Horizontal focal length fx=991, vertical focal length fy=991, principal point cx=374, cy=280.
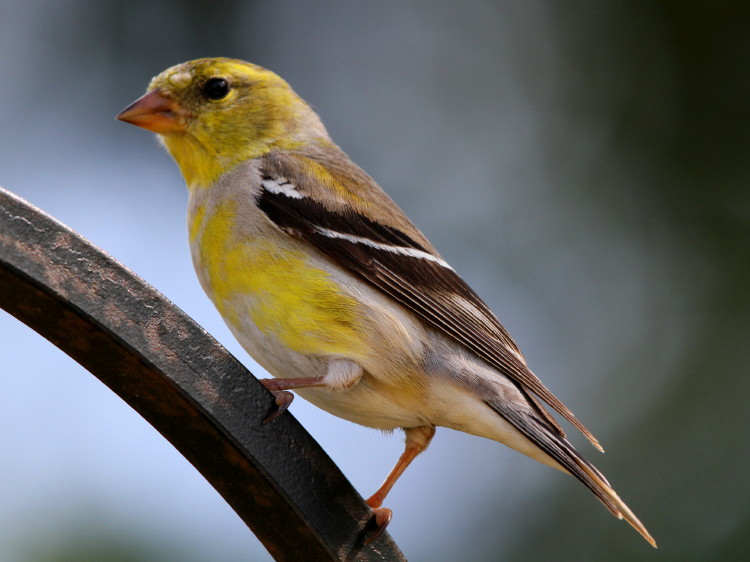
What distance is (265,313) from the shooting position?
8.55ft

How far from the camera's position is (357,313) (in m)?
2.69

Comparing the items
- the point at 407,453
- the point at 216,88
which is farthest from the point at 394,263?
the point at 216,88

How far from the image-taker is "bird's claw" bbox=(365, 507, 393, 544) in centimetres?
205

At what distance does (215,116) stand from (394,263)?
91 cm

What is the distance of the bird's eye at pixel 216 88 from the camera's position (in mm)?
3439

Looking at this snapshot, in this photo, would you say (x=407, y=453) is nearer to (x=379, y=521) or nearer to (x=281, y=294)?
(x=281, y=294)

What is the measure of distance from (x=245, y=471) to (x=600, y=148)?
4387 mm

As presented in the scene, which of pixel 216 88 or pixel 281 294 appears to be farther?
pixel 216 88

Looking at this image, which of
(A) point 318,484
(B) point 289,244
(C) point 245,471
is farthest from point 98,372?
(B) point 289,244

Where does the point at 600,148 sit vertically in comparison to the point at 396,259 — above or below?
above

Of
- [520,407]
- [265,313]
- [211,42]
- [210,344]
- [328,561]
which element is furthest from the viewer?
[211,42]

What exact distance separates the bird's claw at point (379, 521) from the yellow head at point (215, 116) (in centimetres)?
133

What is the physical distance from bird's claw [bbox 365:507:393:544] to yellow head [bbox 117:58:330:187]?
1327mm

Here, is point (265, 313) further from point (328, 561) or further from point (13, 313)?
point (13, 313)
